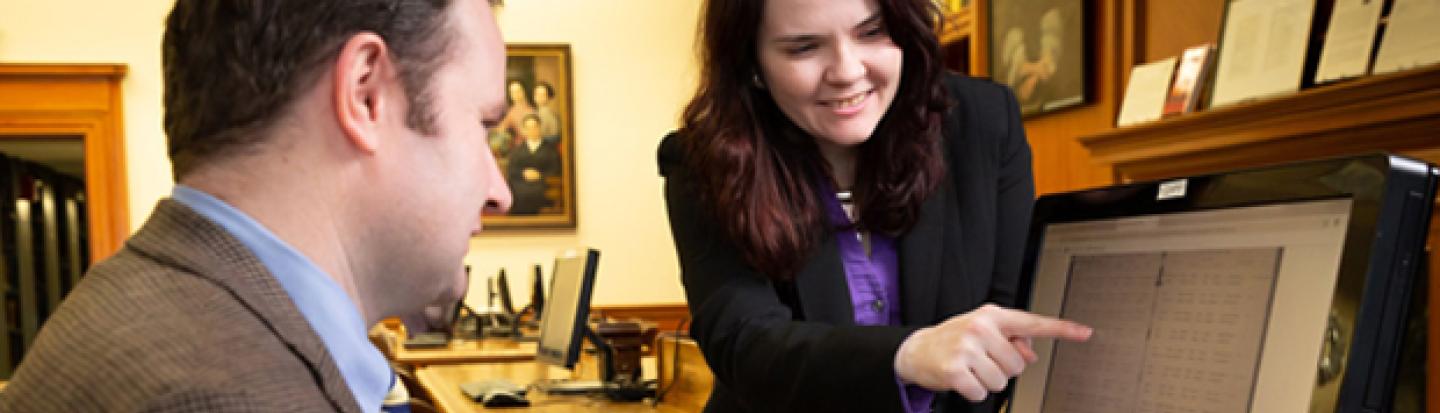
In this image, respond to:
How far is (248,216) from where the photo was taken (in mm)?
789

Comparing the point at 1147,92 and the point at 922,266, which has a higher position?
the point at 1147,92

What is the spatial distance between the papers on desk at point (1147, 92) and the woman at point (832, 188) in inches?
110

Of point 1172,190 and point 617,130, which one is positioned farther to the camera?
point 617,130

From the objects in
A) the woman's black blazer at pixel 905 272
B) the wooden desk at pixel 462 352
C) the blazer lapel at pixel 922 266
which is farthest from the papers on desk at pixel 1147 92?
the blazer lapel at pixel 922 266

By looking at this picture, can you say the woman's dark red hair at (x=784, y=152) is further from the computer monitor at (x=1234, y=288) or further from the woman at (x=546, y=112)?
the woman at (x=546, y=112)

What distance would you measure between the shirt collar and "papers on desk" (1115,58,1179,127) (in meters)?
3.78

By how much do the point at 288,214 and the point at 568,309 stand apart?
10.5ft

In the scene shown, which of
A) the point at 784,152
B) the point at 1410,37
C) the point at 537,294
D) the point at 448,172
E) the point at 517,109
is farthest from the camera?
the point at 517,109

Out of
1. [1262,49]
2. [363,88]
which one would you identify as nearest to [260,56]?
[363,88]

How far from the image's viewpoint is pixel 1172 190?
3.34 feet

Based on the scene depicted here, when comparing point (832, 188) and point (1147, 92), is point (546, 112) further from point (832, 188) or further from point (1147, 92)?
point (832, 188)

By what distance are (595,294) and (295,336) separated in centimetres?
814

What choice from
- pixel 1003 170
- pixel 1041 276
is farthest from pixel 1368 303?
pixel 1003 170

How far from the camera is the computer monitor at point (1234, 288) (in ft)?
2.59
